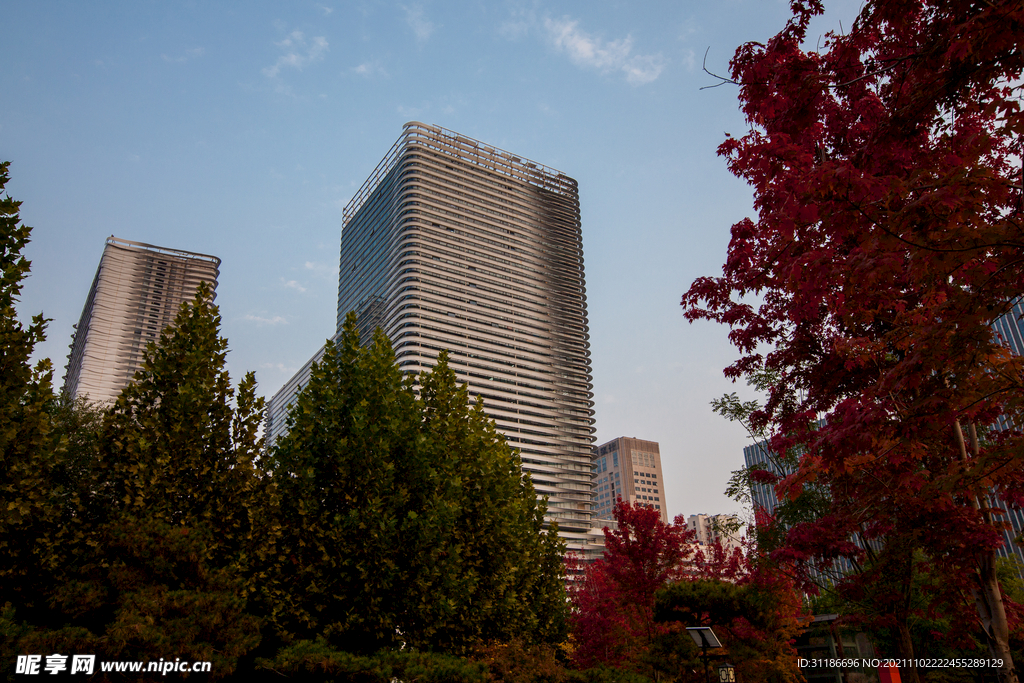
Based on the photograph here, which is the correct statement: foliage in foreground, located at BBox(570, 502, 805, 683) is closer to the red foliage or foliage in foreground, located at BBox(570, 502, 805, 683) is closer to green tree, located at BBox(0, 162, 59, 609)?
the red foliage

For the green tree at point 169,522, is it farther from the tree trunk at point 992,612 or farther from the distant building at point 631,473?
the distant building at point 631,473

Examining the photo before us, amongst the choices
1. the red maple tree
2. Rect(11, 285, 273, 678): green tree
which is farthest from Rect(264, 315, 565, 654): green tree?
the red maple tree

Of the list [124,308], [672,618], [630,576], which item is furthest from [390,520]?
[124,308]

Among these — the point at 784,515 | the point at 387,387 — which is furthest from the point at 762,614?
the point at 387,387

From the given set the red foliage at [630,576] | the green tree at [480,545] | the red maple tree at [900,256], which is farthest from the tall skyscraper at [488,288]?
the red maple tree at [900,256]

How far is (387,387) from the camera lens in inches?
503

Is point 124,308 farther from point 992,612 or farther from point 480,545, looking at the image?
point 992,612

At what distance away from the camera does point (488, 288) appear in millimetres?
106312

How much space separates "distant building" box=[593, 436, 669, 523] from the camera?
7131 inches

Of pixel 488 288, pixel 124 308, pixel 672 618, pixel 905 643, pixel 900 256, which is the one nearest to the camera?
pixel 900 256

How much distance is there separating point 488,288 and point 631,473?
9948cm

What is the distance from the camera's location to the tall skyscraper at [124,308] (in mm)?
83812

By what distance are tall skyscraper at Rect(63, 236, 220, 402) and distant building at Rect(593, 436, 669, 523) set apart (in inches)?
5008

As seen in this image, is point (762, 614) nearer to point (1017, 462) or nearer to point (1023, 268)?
point (1017, 462)
